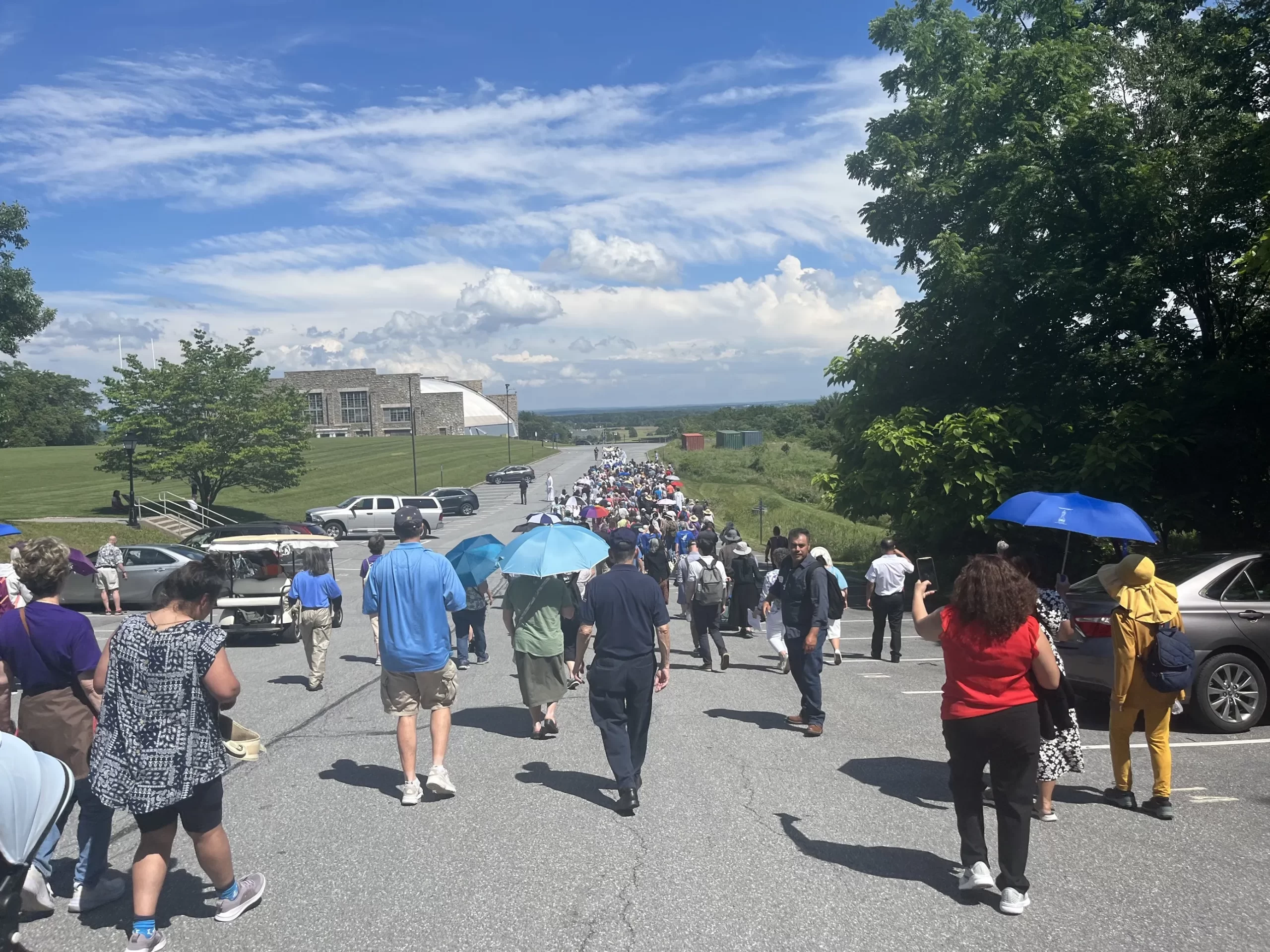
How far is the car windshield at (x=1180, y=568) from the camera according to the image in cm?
855

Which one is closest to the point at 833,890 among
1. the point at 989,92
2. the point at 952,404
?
the point at 952,404

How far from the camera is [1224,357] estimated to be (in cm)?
1714

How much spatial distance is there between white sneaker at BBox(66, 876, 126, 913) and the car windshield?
24.9 ft

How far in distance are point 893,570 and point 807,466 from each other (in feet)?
207

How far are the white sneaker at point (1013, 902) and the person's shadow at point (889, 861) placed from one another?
200 millimetres

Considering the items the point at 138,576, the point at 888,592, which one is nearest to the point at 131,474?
the point at 138,576

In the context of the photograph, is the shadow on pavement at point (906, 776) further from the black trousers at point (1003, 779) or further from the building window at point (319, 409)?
the building window at point (319, 409)

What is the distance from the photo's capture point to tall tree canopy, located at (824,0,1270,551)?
53.3ft

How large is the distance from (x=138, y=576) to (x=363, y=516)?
65.2 ft

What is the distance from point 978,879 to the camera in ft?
15.4

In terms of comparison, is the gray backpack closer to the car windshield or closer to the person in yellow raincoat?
the car windshield

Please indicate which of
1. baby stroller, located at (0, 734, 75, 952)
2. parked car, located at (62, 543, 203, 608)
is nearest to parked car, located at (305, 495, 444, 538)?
parked car, located at (62, 543, 203, 608)

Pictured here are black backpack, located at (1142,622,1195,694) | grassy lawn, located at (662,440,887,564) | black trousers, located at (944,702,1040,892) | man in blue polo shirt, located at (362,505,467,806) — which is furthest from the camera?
grassy lawn, located at (662,440,887,564)

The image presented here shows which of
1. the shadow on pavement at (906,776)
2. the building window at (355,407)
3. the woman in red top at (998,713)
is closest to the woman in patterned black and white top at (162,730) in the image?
the woman in red top at (998,713)
